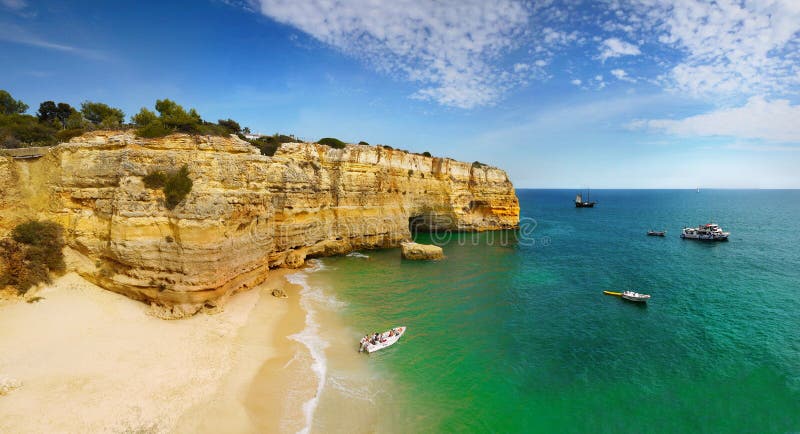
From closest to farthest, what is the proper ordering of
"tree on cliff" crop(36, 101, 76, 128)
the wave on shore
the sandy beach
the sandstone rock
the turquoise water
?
the sandy beach
the sandstone rock
the turquoise water
the wave on shore
"tree on cliff" crop(36, 101, 76, 128)

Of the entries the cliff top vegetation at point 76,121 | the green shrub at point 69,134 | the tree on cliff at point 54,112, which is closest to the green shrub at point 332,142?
the cliff top vegetation at point 76,121

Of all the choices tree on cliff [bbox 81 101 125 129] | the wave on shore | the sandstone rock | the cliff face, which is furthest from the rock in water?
tree on cliff [bbox 81 101 125 129]

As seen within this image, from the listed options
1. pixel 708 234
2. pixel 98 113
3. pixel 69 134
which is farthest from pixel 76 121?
pixel 708 234

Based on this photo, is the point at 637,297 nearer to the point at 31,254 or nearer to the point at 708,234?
the point at 708,234

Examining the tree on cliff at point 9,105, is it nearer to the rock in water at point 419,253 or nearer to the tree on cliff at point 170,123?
the tree on cliff at point 170,123

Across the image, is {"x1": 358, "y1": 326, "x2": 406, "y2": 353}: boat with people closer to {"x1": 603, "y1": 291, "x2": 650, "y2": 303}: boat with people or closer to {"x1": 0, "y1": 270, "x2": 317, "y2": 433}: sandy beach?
{"x1": 0, "y1": 270, "x2": 317, "y2": 433}: sandy beach

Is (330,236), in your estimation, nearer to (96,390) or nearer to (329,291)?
(329,291)
